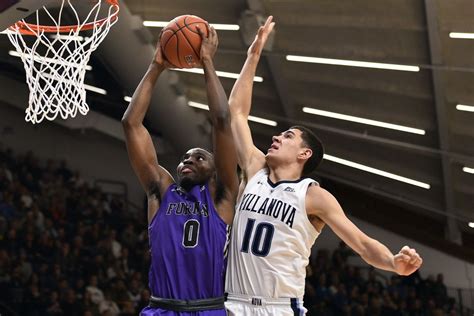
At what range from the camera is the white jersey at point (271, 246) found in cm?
518

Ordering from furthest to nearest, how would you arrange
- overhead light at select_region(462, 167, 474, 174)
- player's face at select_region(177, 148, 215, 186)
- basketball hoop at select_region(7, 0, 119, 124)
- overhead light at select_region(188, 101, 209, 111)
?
1. overhead light at select_region(188, 101, 209, 111)
2. overhead light at select_region(462, 167, 474, 174)
3. basketball hoop at select_region(7, 0, 119, 124)
4. player's face at select_region(177, 148, 215, 186)

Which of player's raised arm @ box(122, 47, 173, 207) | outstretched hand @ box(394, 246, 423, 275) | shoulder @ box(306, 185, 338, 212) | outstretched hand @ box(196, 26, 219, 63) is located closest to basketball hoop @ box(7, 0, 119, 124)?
player's raised arm @ box(122, 47, 173, 207)

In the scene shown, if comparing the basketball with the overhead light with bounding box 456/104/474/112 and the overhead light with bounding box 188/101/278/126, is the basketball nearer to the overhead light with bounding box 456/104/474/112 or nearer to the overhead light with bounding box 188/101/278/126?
the overhead light with bounding box 456/104/474/112

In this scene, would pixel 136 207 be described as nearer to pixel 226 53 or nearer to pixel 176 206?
pixel 226 53

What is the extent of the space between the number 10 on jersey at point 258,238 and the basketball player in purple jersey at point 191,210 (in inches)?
4.8

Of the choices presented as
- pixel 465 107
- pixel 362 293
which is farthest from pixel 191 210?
pixel 362 293

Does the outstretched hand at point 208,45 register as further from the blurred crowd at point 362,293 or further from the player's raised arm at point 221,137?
the blurred crowd at point 362,293

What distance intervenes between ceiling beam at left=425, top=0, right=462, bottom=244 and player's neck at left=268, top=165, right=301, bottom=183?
5832mm

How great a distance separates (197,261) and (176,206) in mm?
360

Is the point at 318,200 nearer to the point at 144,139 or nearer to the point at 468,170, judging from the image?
the point at 144,139

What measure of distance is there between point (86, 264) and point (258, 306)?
32.2 feet

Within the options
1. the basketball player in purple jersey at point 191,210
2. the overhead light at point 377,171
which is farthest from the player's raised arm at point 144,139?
the overhead light at point 377,171

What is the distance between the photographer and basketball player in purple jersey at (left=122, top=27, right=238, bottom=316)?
16.6ft

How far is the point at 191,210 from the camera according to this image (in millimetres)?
5199
